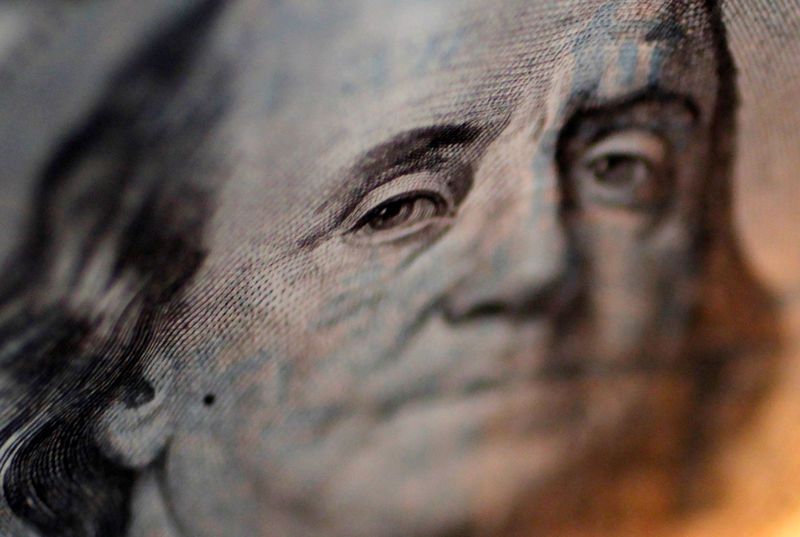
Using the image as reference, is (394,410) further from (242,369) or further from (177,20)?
(177,20)

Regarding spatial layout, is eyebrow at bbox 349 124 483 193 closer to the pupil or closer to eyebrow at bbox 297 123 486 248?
eyebrow at bbox 297 123 486 248

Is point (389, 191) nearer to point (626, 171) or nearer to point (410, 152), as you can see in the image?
point (410, 152)

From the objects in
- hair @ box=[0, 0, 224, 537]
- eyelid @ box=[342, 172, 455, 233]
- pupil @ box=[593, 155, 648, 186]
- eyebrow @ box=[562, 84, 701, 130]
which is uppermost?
pupil @ box=[593, 155, 648, 186]

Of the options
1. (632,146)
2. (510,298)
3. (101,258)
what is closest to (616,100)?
(632,146)

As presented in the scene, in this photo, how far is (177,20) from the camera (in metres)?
0.29

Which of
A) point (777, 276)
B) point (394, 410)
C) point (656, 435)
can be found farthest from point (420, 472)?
point (777, 276)

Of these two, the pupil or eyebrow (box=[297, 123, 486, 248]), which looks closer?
eyebrow (box=[297, 123, 486, 248])

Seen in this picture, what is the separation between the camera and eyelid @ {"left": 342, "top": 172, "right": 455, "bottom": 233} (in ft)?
1.07

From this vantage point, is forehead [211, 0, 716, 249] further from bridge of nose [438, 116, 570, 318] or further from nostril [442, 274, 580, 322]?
nostril [442, 274, 580, 322]

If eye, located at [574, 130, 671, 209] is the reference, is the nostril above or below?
below

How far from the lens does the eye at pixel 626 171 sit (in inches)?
15.7

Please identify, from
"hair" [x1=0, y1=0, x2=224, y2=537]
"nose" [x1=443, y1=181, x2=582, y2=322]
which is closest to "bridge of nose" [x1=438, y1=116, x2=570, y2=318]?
"nose" [x1=443, y1=181, x2=582, y2=322]

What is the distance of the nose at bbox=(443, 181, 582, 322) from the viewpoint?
416 millimetres

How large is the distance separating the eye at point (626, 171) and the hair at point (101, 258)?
228mm
